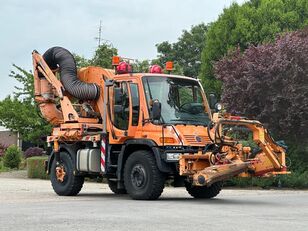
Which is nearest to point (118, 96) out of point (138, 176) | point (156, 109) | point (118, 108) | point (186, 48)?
point (118, 108)

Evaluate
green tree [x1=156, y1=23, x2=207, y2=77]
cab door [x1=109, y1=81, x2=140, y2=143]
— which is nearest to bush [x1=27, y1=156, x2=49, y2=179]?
cab door [x1=109, y1=81, x2=140, y2=143]

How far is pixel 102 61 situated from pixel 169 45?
2894 cm

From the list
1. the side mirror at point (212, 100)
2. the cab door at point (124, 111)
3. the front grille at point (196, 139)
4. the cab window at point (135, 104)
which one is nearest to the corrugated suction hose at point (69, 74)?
the cab door at point (124, 111)

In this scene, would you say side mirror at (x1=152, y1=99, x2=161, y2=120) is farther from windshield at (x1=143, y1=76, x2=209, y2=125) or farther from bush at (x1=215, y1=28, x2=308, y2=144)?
bush at (x1=215, y1=28, x2=308, y2=144)

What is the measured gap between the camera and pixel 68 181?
1720 centimetres

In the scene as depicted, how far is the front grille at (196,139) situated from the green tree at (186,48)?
47.9m

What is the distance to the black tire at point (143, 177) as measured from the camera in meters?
14.9

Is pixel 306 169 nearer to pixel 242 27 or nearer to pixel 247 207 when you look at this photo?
pixel 247 207

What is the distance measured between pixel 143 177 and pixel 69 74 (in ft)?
13.7

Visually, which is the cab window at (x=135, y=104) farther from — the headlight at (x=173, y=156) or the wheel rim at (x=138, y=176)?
the headlight at (x=173, y=156)

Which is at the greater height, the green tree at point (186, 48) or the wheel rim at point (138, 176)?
the green tree at point (186, 48)

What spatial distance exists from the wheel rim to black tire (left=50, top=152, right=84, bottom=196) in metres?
2.33

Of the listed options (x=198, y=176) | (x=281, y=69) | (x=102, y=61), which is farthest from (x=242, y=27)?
(x=198, y=176)

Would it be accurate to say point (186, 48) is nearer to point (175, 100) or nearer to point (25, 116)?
point (25, 116)
